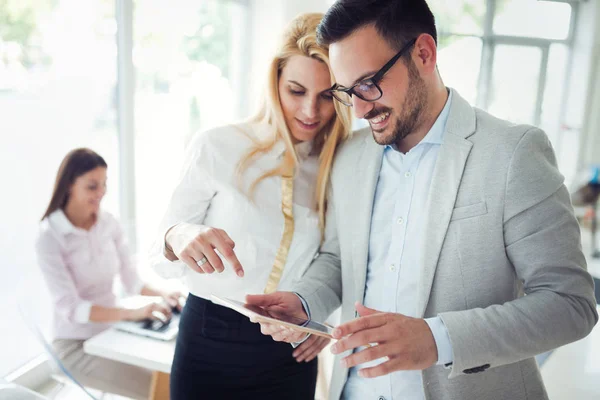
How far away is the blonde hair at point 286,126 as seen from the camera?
4.86 feet

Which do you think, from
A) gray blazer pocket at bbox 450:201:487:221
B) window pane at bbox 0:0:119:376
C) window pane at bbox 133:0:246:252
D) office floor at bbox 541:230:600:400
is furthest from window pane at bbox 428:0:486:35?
gray blazer pocket at bbox 450:201:487:221

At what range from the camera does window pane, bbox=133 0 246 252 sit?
11.5ft

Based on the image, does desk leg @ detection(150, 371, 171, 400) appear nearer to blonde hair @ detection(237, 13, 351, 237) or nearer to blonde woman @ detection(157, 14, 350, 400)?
blonde woman @ detection(157, 14, 350, 400)

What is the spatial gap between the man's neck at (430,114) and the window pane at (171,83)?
2369 mm

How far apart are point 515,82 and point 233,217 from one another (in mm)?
3681

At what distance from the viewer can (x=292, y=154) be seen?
1565 mm

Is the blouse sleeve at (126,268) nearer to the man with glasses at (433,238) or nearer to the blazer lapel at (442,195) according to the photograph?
the man with glasses at (433,238)

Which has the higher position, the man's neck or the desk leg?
the man's neck

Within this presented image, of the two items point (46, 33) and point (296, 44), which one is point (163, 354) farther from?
point (46, 33)

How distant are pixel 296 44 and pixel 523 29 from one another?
11.5ft

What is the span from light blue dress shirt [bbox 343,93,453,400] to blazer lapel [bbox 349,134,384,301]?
0.07 feet

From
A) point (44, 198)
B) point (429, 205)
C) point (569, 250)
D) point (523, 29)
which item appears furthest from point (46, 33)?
point (523, 29)

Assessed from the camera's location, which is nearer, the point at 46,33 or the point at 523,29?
the point at 46,33

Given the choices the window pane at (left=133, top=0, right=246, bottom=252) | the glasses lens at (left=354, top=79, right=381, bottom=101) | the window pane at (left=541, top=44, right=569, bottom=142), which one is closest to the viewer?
the glasses lens at (left=354, top=79, right=381, bottom=101)
